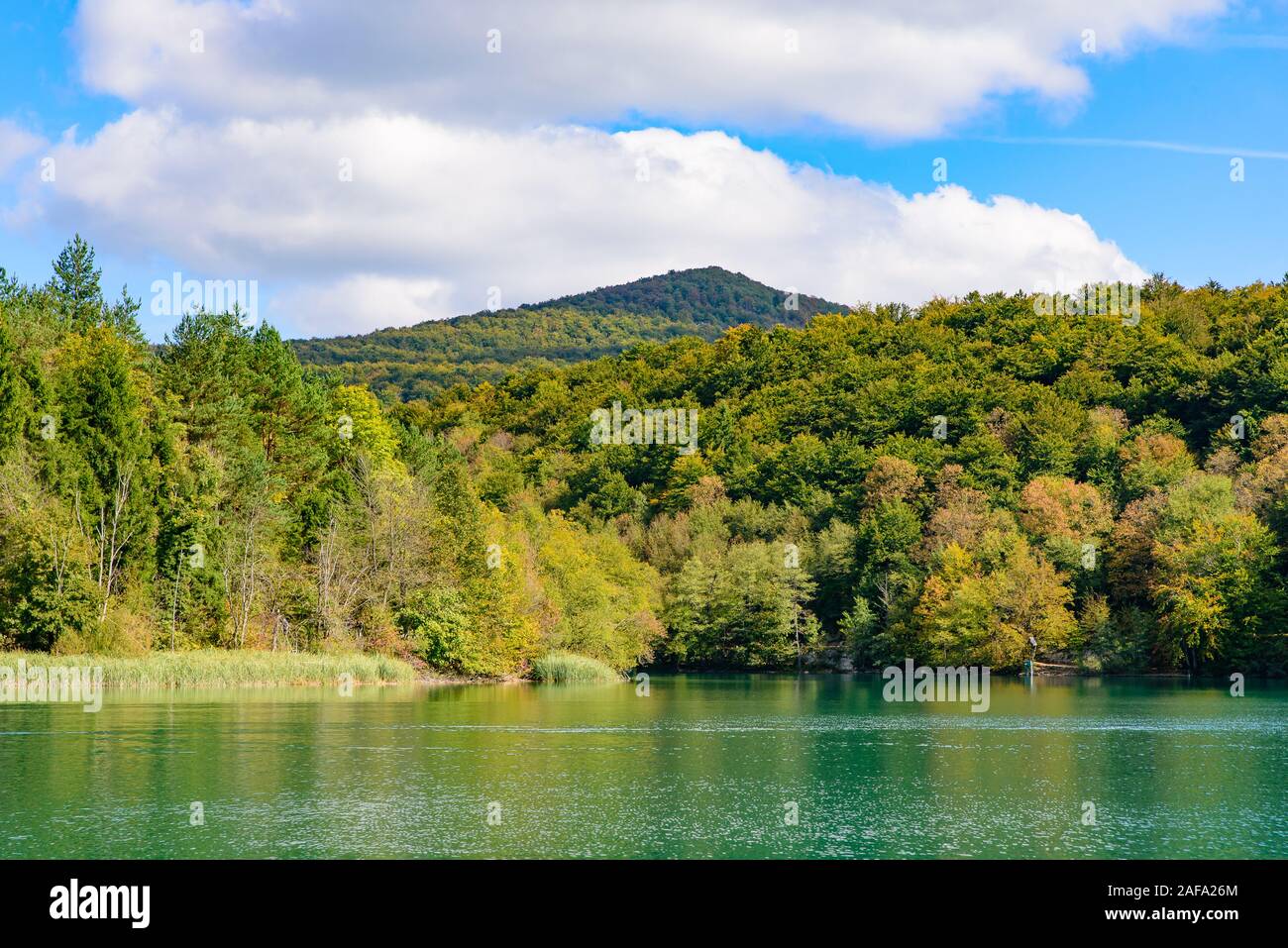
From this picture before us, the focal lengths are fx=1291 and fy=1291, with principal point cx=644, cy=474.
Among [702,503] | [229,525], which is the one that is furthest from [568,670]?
[702,503]

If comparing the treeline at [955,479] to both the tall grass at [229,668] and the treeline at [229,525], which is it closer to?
the treeline at [229,525]

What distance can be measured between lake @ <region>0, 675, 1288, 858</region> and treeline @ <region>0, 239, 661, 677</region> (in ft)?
33.9

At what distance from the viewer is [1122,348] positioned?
106m

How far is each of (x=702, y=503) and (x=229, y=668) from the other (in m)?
53.5

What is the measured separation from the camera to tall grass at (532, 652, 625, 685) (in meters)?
70.1

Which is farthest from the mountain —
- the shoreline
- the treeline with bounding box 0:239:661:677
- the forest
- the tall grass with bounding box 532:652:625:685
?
the shoreline

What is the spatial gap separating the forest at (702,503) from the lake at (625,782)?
534 inches

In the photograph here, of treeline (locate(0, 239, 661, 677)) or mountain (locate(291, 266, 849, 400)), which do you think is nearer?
treeline (locate(0, 239, 661, 677))

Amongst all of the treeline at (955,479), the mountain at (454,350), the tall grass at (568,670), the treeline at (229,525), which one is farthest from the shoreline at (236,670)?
the mountain at (454,350)

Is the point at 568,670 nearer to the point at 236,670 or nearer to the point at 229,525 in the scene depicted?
the point at 229,525

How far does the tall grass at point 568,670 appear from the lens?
230 feet

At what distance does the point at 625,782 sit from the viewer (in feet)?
97.9

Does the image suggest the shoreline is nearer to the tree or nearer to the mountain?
the tree
